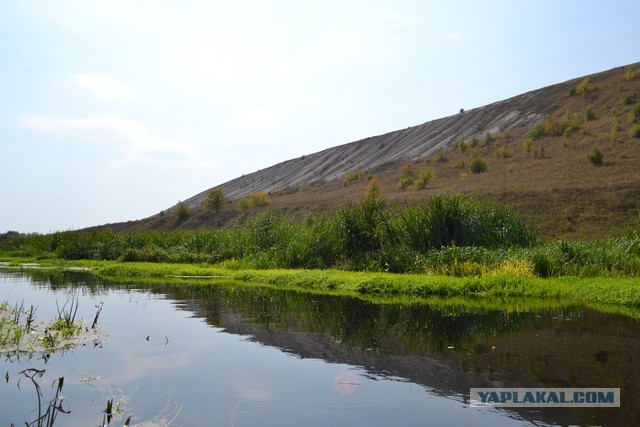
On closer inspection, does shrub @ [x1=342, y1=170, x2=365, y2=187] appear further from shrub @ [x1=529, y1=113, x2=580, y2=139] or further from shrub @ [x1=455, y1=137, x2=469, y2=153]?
shrub @ [x1=529, y1=113, x2=580, y2=139]

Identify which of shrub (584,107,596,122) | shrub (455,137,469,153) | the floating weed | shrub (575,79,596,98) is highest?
shrub (575,79,596,98)

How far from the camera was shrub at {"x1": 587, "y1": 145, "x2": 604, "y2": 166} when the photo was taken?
39.7 metres

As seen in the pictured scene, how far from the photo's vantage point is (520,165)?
45375 millimetres

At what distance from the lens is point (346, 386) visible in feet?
21.4

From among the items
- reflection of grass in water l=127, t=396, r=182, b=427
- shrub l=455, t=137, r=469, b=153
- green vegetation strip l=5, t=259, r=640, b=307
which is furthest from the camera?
shrub l=455, t=137, r=469, b=153

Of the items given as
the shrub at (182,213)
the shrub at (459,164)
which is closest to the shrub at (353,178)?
the shrub at (459,164)

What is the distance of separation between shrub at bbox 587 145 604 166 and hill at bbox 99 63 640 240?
0.22 ft

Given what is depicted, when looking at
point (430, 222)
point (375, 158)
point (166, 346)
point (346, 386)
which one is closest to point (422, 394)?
point (346, 386)

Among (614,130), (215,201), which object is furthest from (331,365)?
(215,201)

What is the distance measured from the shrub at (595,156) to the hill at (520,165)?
7 cm

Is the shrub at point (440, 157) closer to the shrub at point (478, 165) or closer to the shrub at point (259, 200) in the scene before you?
the shrub at point (478, 165)

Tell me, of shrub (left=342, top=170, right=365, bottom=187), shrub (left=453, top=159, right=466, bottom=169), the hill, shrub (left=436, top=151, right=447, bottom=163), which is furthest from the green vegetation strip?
shrub (left=342, top=170, right=365, bottom=187)

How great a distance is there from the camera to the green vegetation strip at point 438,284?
12.7 meters

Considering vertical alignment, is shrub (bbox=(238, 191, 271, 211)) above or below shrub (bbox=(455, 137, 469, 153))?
below
